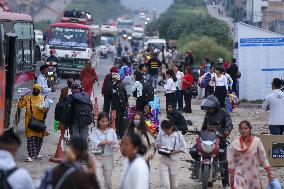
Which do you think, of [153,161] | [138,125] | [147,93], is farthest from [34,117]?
[138,125]

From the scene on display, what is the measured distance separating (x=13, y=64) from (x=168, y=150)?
272 inches

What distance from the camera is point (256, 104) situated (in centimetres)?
3344

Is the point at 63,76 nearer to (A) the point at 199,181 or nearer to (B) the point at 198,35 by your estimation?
(B) the point at 198,35

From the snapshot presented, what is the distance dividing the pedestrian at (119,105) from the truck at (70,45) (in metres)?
22.2

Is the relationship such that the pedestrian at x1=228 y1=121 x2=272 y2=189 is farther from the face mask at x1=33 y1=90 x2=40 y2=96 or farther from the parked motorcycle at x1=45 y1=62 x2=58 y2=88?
the parked motorcycle at x1=45 y1=62 x2=58 y2=88

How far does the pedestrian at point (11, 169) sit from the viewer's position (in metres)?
9.77

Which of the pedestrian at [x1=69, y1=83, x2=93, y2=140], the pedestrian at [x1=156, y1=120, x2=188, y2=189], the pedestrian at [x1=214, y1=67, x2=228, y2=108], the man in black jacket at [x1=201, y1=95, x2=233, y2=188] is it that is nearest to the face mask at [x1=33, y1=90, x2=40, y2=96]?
the pedestrian at [x1=69, y1=83, x2=93, y2=140]

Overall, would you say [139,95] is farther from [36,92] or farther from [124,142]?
[124,142]

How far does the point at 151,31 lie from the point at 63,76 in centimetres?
4848

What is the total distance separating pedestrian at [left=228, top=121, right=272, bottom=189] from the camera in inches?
521

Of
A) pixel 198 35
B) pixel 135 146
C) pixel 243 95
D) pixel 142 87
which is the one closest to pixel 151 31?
pixel 198 35

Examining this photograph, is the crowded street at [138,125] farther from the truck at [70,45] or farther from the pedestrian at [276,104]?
the truck at [70,45]

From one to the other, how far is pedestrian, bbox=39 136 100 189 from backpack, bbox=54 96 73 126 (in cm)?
880

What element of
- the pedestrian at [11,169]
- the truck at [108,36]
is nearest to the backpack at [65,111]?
the pedestrian at [11,169]
